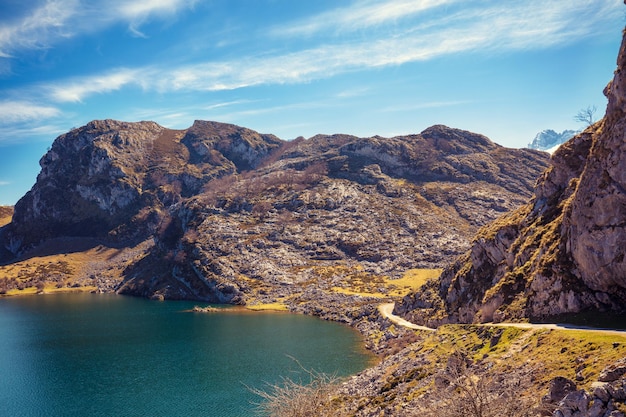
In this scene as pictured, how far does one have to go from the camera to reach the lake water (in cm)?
7950

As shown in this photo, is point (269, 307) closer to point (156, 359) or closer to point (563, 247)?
point (156, 359)

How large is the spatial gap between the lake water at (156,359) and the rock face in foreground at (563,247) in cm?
3099

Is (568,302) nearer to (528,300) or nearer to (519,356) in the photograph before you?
(528,300)

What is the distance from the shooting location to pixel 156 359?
107 m

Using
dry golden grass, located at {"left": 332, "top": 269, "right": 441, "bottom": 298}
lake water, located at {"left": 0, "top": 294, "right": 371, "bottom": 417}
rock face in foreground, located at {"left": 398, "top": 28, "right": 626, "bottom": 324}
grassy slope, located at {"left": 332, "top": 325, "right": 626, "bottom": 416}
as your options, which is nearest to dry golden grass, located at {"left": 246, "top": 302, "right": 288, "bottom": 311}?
lake water, located at {"left": 0, "top": 294, "right": 371, "bottom": 417}

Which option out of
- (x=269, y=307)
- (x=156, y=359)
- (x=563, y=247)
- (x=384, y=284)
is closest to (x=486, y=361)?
(x=563, y=247)

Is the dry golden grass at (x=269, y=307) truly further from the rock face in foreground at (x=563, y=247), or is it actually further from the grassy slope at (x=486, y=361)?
the grassy slope at (x=486, y=361)

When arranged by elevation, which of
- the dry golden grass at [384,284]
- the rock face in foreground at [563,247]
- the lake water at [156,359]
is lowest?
the lake water at [156,359]

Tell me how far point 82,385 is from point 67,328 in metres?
64.6

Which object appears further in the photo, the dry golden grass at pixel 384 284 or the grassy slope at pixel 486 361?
the dry golden grass at pixel 384 284

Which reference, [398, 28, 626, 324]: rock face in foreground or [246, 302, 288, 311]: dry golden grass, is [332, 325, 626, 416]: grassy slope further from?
[246, 302, 288, 311]: dry golden grass

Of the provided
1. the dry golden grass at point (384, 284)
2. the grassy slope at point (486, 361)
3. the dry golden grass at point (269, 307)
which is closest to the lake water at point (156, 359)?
the dry golden grass at point (269, 307)

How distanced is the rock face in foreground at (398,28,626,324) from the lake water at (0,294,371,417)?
30995 millimetres

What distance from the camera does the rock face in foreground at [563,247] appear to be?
2357 inches
